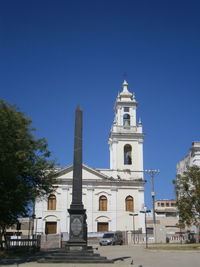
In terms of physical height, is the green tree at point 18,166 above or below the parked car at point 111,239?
above

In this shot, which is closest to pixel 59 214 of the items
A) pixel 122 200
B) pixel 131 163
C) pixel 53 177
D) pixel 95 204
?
pixel 95 204

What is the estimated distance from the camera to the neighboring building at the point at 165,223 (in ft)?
114

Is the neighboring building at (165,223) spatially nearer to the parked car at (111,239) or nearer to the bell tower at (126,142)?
the parked car at (111,239)

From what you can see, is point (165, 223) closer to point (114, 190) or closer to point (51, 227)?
point (114, 190)

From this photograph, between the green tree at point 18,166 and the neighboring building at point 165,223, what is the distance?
14.0m

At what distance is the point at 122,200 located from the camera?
145 feet

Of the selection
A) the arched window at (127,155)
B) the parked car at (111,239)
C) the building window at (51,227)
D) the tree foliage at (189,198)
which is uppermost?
the arched window at (127,155)

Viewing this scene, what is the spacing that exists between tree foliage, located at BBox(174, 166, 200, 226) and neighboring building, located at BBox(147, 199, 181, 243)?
3.85 metres

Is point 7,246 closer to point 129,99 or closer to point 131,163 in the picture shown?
point 131,163

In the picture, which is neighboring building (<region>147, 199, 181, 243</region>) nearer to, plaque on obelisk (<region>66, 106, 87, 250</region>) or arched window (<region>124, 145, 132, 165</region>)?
arched window (<region>124, 145, 132, 165</region>)

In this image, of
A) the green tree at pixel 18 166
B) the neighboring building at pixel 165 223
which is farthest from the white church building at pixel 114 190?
the green tree at pixel 18 166

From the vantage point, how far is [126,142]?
45281 millimetres

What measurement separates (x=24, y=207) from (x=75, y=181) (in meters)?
5.99

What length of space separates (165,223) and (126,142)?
21.2 meters
